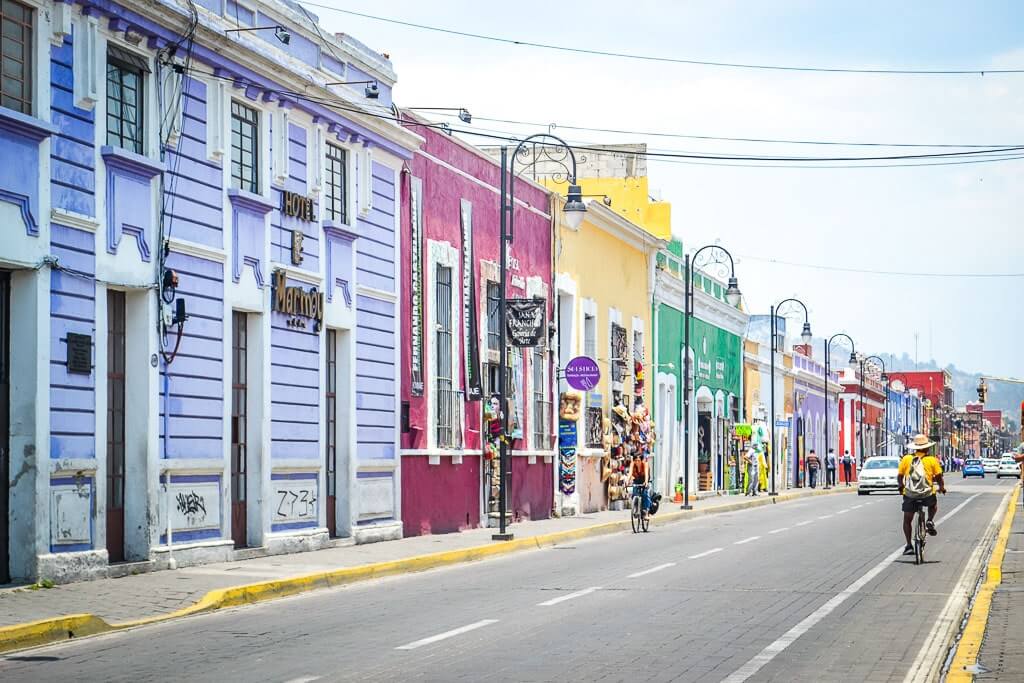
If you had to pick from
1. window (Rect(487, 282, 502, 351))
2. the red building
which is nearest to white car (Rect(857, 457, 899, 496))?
the red building

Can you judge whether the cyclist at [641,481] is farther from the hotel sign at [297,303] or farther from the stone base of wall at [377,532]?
the hotel sign at [297,303]

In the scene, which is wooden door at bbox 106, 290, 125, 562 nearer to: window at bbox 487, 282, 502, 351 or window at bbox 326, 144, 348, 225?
window at bbox 326, 144, 348, 225

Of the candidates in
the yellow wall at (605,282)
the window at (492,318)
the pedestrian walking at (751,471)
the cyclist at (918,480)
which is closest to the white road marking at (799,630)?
the cyclist at (918,480)

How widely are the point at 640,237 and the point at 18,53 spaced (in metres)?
31.8

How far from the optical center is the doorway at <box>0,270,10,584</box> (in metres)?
16.1

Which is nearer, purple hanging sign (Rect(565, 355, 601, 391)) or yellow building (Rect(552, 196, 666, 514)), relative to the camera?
purple hanging sign (Rect(565, 355, 601, 391))

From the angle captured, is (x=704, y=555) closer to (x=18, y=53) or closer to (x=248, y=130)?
(x=248, y=130)

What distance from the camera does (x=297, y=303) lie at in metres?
22.7

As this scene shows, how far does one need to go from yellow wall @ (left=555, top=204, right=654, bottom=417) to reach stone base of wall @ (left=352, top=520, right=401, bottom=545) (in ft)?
42.0

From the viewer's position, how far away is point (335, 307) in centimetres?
2422

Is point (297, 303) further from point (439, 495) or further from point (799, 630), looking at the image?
point (799, 630)

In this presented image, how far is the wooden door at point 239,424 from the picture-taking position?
838 inches

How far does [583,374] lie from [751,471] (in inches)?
1217

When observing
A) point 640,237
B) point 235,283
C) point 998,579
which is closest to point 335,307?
point 235,283
